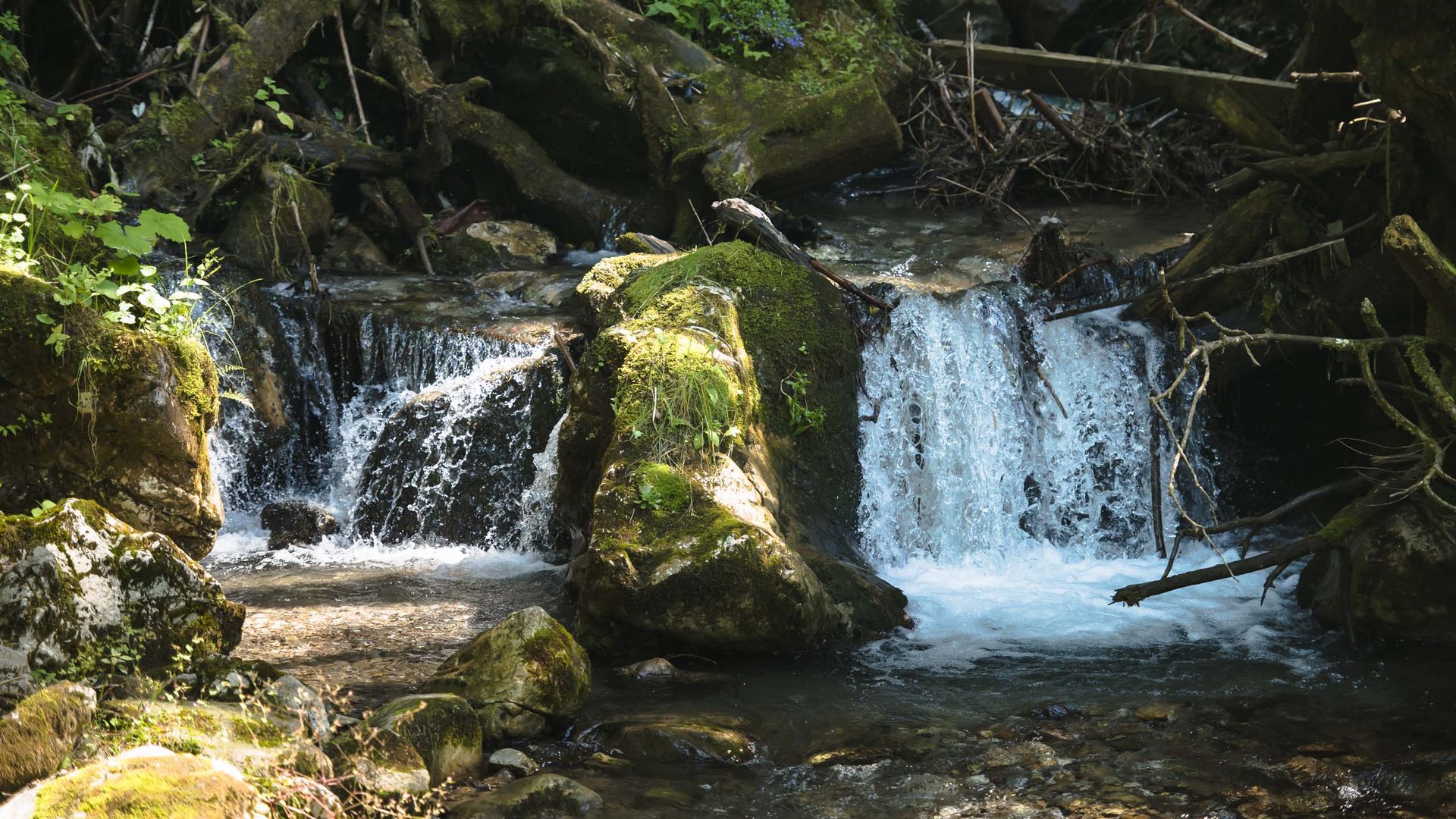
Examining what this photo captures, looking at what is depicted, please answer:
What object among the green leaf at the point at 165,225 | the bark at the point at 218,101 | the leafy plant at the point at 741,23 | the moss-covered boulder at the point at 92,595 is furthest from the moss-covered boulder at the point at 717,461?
the leafy plant at the point at 741,23

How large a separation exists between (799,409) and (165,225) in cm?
338

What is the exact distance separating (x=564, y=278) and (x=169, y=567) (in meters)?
5.61

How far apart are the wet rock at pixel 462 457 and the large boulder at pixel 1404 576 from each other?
4.74 m

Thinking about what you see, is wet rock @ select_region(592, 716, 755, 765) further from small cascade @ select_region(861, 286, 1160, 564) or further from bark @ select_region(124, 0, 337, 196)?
bark @ select_region(124, 0, 337, 196)

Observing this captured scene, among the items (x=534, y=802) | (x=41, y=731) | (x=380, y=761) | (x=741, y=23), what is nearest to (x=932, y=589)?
(x=534, y=802)

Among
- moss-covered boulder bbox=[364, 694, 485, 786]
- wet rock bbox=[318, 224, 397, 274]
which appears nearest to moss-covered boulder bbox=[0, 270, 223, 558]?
moss-covered boulder bbox=[364, 694, 485, 786]

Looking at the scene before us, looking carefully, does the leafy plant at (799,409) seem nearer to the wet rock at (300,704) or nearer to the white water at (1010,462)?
the white water at (1010,462)

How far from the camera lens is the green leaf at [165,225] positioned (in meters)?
5.09

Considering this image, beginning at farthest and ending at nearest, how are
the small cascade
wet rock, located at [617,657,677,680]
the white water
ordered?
the small cascade
the white water
wet rock, located at [617,657,677,680]

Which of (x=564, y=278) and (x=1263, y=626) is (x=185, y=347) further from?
(x=1263, y=626)

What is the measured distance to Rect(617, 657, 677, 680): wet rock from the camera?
5199mm

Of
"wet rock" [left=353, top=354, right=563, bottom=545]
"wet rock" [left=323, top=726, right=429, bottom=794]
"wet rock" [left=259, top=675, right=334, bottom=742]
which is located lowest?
"wet rock" [left=323, top=726, right=429, bottom=794]

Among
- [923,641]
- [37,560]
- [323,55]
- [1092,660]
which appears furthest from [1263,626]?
[323,55]

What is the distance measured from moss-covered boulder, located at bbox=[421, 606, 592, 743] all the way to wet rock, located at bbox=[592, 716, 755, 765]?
22 cm
